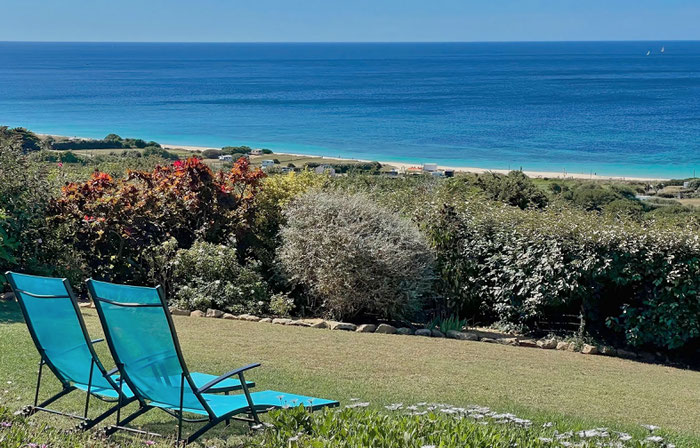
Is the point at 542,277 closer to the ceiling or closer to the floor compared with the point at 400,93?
closer to the floor

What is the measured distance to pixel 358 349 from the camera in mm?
9297

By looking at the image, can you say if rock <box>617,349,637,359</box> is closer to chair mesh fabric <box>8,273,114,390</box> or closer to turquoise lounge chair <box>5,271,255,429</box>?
turquoise lounge chair <box>5,271,255,429</box>

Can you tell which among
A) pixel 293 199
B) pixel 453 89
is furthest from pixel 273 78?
pixel 293 199

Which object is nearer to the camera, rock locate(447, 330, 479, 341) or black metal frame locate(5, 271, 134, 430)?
black metal frame locate(5, 271, 134, 430)

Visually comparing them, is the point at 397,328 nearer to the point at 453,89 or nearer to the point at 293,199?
the point at 293,199

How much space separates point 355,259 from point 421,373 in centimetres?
326

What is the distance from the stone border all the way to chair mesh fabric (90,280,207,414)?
18.7 ft

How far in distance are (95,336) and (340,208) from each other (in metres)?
4.25

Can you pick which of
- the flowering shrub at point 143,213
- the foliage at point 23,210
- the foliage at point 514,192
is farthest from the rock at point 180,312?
the foliage at point 514,192

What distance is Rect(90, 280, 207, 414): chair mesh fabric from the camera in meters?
5.04

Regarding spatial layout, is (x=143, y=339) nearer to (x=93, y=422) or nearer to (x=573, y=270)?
(x=93, y=422)

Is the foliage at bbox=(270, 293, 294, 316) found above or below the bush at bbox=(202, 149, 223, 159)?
below

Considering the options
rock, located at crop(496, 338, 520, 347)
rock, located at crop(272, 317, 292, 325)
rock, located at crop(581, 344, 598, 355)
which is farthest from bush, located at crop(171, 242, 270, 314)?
rock, located at crop(581, 344, 598, 355)

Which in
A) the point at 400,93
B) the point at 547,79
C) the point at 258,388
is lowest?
the point at 258,388
